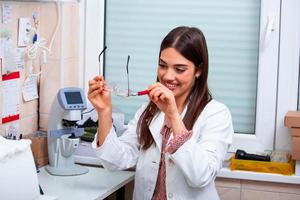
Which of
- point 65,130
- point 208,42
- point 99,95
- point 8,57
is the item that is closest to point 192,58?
point 99,95

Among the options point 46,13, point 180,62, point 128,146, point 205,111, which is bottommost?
point 128,146

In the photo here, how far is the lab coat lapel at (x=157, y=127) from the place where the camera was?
8.00 feet

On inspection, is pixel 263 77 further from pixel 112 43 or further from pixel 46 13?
pixel 46 13

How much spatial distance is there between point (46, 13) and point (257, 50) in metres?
1.11

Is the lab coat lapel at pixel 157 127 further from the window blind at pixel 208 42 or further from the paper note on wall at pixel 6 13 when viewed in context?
the paper note on wall at pixel 6 13

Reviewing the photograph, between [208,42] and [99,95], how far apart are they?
837 mm

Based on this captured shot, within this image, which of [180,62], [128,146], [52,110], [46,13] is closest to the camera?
[180,62]

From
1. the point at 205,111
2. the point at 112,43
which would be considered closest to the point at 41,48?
the point at 112,43

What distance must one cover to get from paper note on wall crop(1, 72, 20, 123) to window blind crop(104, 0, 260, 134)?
61 cm

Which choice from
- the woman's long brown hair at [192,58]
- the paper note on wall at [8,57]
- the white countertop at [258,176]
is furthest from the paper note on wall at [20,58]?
the white countertop at [258,176]

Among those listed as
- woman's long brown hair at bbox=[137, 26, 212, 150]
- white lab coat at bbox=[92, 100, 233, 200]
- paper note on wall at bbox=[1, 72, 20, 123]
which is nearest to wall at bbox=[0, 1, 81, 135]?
paper note on wall at bbox=[1, 72, 20, 123]

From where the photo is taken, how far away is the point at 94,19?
3131mm

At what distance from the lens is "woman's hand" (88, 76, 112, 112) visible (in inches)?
93.2

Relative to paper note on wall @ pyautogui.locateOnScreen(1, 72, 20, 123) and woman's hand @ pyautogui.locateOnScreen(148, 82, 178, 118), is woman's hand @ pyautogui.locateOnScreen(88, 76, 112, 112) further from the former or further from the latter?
paper note on wall @ pyautogui.locateOnScreen(1, 72, 20, 123)
